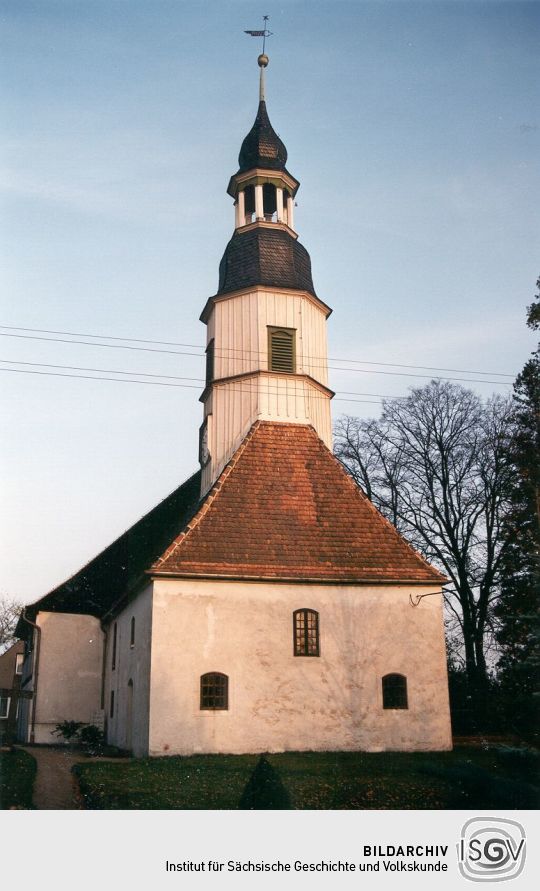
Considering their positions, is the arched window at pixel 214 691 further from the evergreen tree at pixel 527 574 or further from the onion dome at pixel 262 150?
the onion dome at pixel 262 150

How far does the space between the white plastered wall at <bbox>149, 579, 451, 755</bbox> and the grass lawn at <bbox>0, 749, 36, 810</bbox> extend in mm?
2873

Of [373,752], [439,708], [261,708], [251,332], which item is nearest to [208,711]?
[261,708]

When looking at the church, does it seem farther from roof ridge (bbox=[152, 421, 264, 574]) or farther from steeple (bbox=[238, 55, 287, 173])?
steeple (bbox=[238, 55, 287, 173])

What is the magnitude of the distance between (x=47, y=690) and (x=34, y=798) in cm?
1744

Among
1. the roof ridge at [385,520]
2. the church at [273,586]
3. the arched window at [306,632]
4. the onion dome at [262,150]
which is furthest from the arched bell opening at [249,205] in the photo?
the arched window at [306,632]

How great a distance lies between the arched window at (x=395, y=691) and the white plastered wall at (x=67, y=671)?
12663mm

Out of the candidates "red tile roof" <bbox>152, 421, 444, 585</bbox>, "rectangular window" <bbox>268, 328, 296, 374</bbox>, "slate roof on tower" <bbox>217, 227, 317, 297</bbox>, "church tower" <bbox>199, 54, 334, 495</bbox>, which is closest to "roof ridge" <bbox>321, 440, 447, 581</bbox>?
"red tile roof" <bbox>152, 421, 444, 585</bbox>

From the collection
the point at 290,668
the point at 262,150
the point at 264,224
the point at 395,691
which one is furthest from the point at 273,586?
the point at 262,150

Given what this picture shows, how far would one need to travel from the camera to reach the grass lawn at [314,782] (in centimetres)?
1085

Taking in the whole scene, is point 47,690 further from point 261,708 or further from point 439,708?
point 439,708

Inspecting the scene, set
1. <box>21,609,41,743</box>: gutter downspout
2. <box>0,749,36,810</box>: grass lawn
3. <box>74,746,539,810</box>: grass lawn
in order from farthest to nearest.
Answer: <box>21,609,41,743</box>: gutter downspout
<box>0,749,36,810</box>: grass lawn
<box>74,746,539,810</box>: grass lawn

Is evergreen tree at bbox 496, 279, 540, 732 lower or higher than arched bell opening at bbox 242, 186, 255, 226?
lower

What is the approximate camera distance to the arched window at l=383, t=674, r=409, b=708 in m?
19.9

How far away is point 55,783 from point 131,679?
7.31 m
